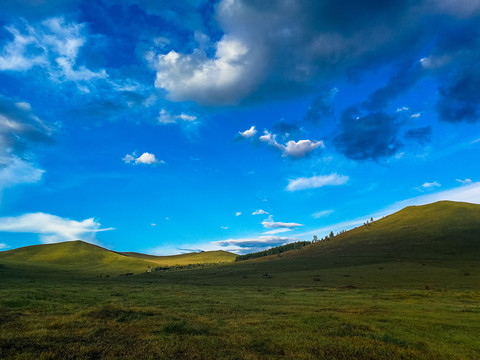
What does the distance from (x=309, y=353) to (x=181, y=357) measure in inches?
236

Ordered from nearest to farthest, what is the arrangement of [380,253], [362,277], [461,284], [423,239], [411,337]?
1. [411,337]
2. [461,284]
3. [362,277]
4. [380,253]
5. [423,239]

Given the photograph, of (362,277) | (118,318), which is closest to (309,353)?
(118,318)

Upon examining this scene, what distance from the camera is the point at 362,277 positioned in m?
81.4

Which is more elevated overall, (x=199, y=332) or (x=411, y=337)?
(x=199, y=332)

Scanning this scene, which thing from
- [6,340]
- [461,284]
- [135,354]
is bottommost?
[461,284]

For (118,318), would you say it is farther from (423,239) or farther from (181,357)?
(423,239)

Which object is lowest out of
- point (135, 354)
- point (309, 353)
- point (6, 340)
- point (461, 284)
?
point (461, 284)

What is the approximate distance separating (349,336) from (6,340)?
18180 mm

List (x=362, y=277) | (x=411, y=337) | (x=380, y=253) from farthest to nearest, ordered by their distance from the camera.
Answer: (x=380, y=253) < (x=362, y=277) < (x=411, y=337)

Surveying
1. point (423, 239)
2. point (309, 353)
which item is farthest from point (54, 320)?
point (423, 239)

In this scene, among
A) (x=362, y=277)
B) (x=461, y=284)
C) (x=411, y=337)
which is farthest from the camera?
(x=362, y=277)

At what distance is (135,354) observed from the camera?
13.2 m

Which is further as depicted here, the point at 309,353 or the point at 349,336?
the point at 349,336

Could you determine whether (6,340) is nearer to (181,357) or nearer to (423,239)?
(181,357)
